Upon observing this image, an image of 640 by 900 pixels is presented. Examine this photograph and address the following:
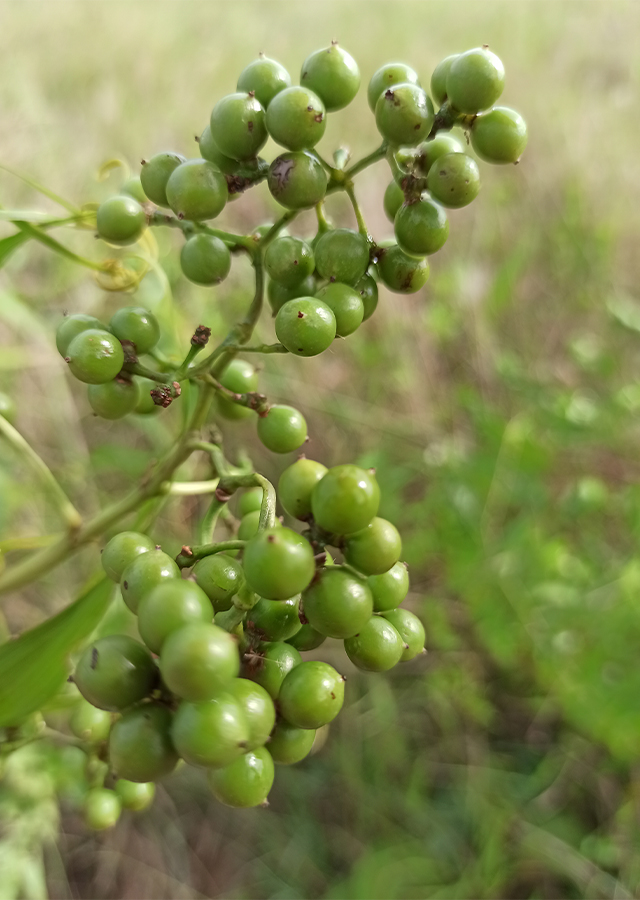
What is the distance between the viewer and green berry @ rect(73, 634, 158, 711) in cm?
73

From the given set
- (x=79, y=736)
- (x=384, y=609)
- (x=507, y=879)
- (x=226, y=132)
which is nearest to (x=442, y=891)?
(x=507, y=879)

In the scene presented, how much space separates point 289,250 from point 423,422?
2291 millimetres

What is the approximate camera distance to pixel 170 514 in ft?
9.76

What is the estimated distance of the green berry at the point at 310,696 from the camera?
79 cm

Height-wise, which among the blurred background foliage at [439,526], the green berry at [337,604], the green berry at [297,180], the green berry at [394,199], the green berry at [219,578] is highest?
the green berry at [297,180]

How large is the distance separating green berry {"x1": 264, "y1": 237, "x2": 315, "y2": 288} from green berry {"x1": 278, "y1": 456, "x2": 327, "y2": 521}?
34cm

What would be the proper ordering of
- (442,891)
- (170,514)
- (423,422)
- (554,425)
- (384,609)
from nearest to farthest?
(384,609) → (442,891) → (554,425) → (170,514) → (423,422)

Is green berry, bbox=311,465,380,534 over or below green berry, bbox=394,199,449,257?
below

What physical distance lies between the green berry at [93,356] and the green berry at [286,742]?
0.63 meters

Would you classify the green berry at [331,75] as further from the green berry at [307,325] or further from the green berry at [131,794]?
the green berry at [131,794]

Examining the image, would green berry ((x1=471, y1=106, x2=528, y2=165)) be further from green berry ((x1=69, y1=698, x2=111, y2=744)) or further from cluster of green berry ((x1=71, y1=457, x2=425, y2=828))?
green berry ((x1=69, y1=698, x2=111, y2=744))

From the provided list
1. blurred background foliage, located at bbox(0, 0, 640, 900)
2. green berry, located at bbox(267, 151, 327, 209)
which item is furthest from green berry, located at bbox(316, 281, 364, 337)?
blurred background foliage, located at bbox(0, 0, 640, 900)

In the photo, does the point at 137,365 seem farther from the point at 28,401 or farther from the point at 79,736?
the point at 28,401

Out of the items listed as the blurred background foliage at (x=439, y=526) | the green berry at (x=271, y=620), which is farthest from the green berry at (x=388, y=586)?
the blurred background foliage at (x=439, y=526)
